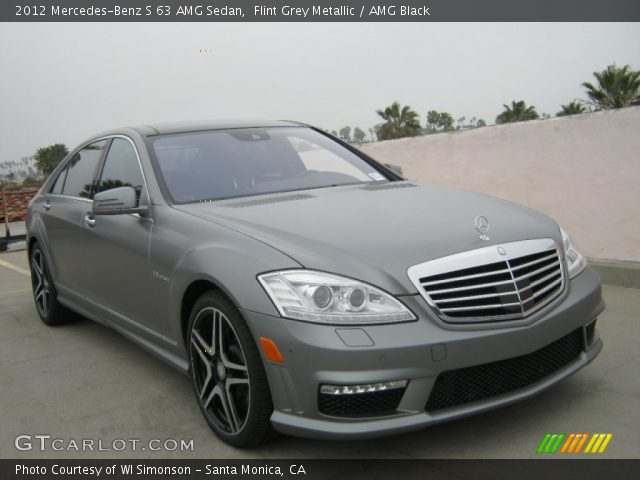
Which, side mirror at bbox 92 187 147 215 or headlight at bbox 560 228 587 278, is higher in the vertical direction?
side mirror at bbox 92 187 147 215

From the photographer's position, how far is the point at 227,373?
305 centimetres

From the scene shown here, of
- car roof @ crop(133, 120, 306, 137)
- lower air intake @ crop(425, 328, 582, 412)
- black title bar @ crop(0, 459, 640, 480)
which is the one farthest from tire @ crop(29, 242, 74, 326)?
lower air intake @ crop(425, 328, 582, 412)

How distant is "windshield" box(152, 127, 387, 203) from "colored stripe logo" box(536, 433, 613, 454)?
1.87 meters

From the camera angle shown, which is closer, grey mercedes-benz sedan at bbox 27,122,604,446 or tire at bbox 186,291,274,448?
grey mercedes-benz sedan at bbox 27,122,604,446

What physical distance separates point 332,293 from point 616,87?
1679 inches

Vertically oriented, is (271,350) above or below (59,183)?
Result: below

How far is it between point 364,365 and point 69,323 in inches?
152

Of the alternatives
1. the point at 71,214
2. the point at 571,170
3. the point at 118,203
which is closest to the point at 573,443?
the point at 118,203

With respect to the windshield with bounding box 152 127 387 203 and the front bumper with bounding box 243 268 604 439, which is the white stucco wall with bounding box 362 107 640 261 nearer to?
the windshield with bounding box 152 127 387 203

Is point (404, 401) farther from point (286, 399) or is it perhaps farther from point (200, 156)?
point (200, 156)

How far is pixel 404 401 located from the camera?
261 centimetres

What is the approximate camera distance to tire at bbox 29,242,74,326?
546 centimetres

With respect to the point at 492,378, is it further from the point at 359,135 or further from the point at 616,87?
the point at 616,87
